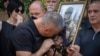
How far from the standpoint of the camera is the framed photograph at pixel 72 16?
344 centimetres

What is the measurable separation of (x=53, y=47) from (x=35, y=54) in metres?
0.23

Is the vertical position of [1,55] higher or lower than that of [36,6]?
lower

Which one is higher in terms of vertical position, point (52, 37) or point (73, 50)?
point (52, 37)

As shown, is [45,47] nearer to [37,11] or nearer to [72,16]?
[72,16]

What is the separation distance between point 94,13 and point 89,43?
14.5 inches

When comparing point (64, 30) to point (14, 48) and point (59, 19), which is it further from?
point (14, 48)

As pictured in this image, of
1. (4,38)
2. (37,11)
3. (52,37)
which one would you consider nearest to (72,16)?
(52,37)

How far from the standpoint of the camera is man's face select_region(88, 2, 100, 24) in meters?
3.69

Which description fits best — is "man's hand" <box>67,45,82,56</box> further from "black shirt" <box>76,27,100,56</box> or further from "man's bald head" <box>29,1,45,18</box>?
"man's bald head" <box>29,1,45,18</box>

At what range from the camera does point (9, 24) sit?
15.4 ft

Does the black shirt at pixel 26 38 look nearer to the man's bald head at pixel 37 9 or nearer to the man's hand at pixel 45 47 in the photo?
the man's hand at pixel 45 47

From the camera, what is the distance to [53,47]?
324cm

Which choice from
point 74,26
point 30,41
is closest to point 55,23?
point 30,41

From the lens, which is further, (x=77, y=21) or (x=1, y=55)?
(x=1, y=55)
